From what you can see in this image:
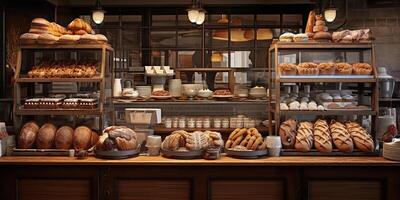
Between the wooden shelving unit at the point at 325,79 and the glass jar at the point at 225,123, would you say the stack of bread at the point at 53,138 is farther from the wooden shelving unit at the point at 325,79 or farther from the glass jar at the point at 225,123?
the glass jar at the point at 225,123

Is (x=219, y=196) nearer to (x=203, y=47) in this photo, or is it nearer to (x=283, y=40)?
(x=283, y=40)

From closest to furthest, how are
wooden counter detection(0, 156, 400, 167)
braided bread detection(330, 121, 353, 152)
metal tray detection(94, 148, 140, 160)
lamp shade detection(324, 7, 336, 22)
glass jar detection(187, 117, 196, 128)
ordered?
wooden counter detection(0, 156, 400, 167), metal tray detection(94, 148, 140, 160), braided bread detection(330, 121, 353, 152), lamp shade detection(324, 7, 336, 22), glass jar detection(187, 117, 196, 128)

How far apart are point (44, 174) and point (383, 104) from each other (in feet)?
11.7

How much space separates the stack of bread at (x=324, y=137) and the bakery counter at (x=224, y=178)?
0.20 m

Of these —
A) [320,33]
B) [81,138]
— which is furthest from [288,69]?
[81,138]

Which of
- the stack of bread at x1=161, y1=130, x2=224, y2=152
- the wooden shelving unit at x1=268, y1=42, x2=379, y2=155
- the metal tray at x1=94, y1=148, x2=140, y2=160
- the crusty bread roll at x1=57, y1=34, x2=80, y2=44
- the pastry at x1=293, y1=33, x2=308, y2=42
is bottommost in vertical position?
the metal tray at x1=94, y1=148, x2=140, y2=160

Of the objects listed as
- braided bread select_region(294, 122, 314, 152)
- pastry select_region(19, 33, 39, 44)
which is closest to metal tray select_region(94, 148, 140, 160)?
pastry select_region(19, 33, 39, 44)

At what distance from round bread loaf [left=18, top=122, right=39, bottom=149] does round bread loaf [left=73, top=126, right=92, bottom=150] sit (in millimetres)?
337

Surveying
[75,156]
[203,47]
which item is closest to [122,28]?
[203,47]

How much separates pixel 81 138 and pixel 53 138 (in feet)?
0.76

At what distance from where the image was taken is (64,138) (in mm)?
3424

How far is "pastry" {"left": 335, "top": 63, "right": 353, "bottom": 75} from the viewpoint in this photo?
347cm

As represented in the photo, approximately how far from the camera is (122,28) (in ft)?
22.0

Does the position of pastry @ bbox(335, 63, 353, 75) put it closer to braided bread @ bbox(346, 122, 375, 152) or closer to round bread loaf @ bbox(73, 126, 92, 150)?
braided bread @ bbox(346, 122, 375, 152)
